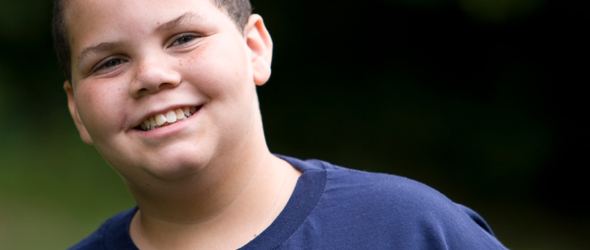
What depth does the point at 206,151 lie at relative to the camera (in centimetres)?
140

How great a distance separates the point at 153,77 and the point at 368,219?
0.62 m

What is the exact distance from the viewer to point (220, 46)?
56.4 inches

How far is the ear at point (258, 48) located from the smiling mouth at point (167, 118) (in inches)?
9.5

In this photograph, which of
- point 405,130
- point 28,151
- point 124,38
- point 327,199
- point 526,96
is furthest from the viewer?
point 28,151

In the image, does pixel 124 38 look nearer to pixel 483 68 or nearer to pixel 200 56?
pixel 200 56

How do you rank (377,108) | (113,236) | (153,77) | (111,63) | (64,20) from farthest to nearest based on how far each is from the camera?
(377,108)
(113,236)
(64,20)
(111,63)
(153,77)

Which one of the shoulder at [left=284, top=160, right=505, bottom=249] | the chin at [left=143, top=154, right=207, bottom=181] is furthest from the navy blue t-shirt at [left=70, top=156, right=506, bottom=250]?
the chin at [left=143, top=154, right=207, bottom=181]

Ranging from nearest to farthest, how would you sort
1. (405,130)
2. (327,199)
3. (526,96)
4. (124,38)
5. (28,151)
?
(124,38) < (327,199) < (526,96) < (405,130) < (28,151)

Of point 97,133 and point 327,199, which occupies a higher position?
point 97,133

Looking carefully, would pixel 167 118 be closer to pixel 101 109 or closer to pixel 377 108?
pixel 101 109

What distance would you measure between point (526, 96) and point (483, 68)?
0.38m

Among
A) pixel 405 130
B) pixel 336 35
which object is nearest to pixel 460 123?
pixel 405 130

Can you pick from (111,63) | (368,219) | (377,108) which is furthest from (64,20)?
(377,108)

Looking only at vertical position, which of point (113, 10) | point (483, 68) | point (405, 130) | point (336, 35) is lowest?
point (405, 130)
